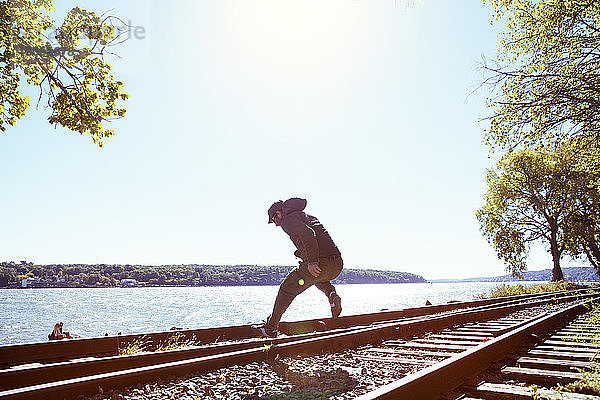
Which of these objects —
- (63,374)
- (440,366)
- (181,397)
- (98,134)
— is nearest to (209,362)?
(181,397)

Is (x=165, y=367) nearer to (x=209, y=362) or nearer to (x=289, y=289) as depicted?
(x=209, y=362)

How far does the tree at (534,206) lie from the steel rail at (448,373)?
3107 cm

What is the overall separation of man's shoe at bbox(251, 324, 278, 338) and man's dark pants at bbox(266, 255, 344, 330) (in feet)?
0.17

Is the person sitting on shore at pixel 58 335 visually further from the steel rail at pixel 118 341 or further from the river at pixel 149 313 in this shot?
the river at pixel 149 313

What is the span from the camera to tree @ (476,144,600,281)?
31328 millimetres

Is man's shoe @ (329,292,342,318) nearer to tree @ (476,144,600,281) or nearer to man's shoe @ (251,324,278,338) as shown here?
man's shoe @ (251,324,278,338)

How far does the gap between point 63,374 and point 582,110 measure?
8557 millimetres

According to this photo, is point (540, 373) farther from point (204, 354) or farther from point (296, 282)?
point (296, 282)

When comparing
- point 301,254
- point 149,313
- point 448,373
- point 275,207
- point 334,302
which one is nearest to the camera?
point 448,373

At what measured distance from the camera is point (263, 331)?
19.3 feet

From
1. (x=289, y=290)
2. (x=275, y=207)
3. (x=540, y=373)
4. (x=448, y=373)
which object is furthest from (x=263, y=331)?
(x=540, y=373)

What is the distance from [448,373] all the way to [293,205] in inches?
138

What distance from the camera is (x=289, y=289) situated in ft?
19.6

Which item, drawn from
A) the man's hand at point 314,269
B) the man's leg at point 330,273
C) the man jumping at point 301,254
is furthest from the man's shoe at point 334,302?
the man's hand at point 314,269
